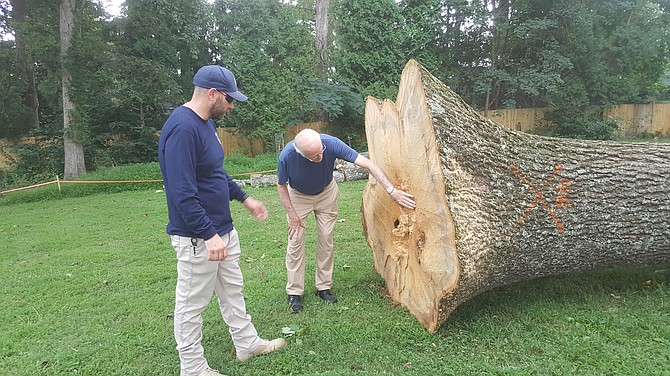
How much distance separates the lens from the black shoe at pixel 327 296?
3661 millimetres

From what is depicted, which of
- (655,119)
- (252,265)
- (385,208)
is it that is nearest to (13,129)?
(252,265)

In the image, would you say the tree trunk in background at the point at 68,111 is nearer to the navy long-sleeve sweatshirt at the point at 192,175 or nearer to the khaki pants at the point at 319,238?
the khaki pants at the point at 319,238

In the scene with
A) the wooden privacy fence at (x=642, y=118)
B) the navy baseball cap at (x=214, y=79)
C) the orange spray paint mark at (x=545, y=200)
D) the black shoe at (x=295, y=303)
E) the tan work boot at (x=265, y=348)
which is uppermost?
the wooden privacy fence at (x=642, y=118)

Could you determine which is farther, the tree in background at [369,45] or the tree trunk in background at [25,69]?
the tree in background at [369,45]

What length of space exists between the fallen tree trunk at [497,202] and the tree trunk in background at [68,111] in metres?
11.0

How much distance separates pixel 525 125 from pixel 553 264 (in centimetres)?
1716

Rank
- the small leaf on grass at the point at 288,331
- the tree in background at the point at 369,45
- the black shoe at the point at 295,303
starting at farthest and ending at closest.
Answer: the tree in background at the point at 369,45 < the black shoe at the point at 295,303 < the small leaf on grass at the point at 288,331

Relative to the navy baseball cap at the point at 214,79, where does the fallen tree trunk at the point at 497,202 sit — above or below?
below

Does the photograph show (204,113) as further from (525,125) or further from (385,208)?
(525,125)

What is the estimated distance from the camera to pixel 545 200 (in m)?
3.02

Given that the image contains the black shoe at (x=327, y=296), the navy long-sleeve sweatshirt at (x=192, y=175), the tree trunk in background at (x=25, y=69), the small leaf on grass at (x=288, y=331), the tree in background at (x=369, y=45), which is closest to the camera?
the navy long-sleeve sweatshirt at (x=192, y=175)

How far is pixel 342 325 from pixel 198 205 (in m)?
1.48

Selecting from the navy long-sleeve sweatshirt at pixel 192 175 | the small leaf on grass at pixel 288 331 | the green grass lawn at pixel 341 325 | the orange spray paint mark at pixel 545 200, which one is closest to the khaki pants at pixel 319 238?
the green grass lawn at pixel 341 325

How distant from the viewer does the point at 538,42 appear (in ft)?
56.9
